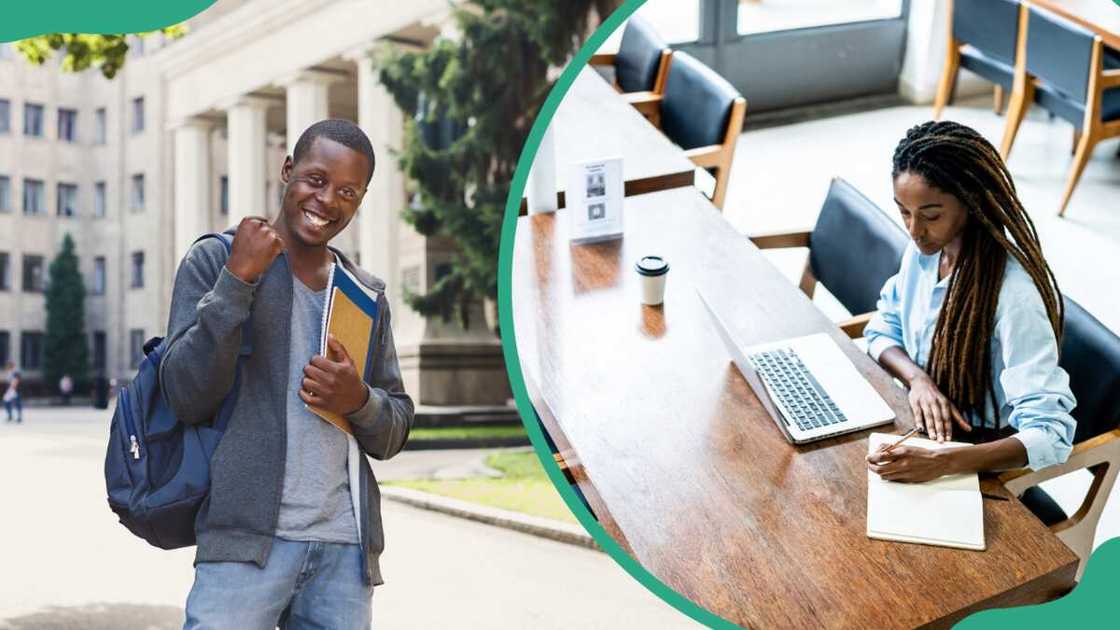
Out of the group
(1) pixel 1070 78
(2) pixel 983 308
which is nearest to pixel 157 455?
(2) pixel 983 308

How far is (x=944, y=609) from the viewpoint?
1657 mm

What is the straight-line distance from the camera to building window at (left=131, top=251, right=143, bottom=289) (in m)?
2.88

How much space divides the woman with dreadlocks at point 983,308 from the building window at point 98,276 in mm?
2110

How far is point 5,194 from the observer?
2.90 m

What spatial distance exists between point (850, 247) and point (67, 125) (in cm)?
217

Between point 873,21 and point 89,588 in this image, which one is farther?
point 89,588

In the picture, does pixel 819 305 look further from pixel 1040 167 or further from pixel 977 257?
pixel 1040 167

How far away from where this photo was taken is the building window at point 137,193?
3.05 m

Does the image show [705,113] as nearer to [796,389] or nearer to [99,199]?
[796,389]

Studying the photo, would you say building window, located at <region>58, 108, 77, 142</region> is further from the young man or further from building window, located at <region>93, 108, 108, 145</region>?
the young man

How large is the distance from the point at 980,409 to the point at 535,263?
848 millimetres

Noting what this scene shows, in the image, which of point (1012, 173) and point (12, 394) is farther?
point (12, 394)

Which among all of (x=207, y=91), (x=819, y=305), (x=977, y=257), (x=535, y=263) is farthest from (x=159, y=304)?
(x=977, y=257)

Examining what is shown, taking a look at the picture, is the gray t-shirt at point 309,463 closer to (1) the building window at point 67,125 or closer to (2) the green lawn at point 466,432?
(1) the building window at point 67,125
